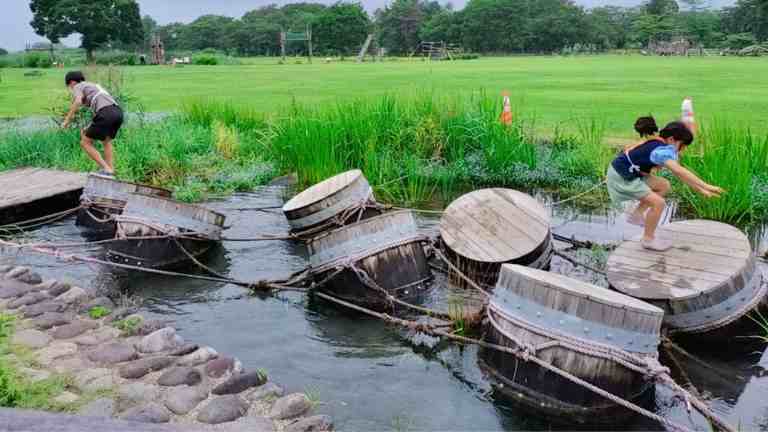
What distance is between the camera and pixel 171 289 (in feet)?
21.9

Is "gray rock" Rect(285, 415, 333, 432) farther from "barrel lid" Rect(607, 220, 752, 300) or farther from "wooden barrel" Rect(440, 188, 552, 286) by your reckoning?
"wooden barrel" Rect(440, 188, 552, 286)

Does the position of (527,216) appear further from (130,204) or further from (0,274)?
(0,274)

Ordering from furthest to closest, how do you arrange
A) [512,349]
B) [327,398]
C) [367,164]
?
[367,164]
[327,398]
[512,349]

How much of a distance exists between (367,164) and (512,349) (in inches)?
226

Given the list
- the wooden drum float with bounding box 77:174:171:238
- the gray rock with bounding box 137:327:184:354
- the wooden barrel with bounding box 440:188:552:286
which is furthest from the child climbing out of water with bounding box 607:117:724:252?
the wooden drum float with bounding box 77:174:171:238

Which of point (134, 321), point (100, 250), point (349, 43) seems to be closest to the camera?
point (134, 321)

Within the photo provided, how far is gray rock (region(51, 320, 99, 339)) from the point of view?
4.90 m

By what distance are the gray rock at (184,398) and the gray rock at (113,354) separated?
60cm

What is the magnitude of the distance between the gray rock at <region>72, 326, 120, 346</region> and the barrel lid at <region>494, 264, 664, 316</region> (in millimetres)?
2650

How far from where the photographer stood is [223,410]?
3879 millimetres

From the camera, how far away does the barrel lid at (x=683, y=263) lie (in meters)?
4.89

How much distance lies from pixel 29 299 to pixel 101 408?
2.18 m

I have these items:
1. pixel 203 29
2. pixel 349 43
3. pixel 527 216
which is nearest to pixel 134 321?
pixel 527 216

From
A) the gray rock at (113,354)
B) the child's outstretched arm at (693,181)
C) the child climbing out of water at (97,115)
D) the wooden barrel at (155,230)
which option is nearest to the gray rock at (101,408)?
the gray rock at (113,354)
